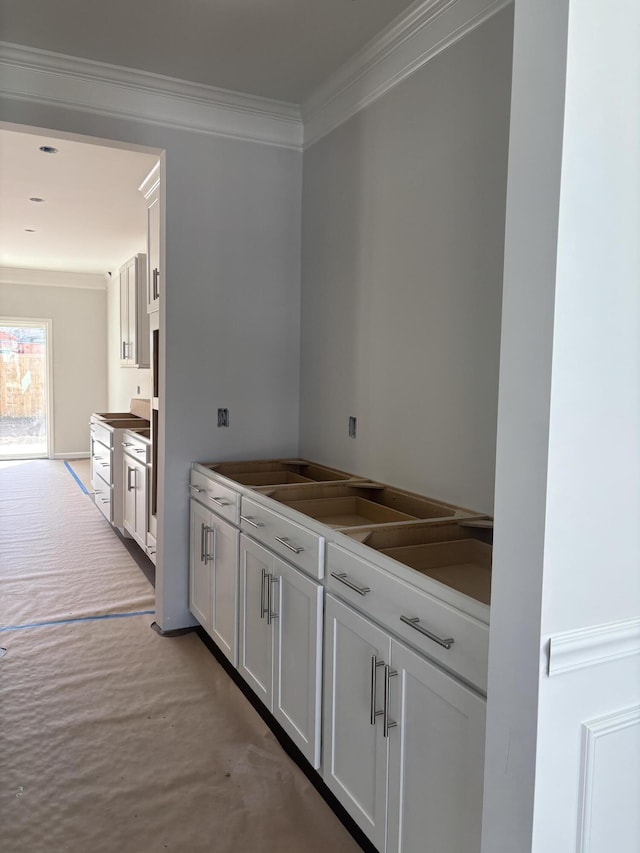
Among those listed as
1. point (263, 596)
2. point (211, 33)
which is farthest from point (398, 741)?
point (211, 33)

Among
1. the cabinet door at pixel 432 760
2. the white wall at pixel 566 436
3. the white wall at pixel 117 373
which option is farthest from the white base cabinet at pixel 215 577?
the white wall at pixel 117 373

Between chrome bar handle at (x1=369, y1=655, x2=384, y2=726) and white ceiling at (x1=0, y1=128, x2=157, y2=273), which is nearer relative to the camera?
chrome bar handle at (x1=369, y1=655, x2=384, y2=726)

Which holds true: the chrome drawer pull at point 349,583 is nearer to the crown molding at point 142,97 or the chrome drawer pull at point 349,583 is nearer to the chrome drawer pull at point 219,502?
the chrome drawer pull at point 219,502

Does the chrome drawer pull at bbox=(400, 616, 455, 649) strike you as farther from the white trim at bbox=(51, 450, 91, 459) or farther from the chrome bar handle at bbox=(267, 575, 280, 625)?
the white trim at bbox=(51, 450, 91, 459)

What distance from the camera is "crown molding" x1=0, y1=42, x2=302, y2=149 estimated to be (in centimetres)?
277

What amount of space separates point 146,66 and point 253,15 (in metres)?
0.69

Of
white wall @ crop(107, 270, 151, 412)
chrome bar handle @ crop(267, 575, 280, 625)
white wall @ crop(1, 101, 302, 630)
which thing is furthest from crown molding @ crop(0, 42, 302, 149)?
white wall @ crop(107, 270, 151, 412)

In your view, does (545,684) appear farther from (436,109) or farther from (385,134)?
(385,134)

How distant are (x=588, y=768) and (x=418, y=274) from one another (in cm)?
176

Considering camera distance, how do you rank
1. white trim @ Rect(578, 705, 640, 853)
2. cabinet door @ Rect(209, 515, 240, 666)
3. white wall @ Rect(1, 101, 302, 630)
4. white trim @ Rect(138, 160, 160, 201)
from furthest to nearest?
1. white trim @ Rect(138, 160, 160, 201)
2. white wall @ Rect(1, 101, 302, 630)
3. cabinet door @ Rect(209, 515, 240, 666)
4. white trim @ Rect(578, 705, 640, 853)

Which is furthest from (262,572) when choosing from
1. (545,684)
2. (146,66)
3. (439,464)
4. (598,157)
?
(146,66)

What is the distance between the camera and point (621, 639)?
3.90 ft

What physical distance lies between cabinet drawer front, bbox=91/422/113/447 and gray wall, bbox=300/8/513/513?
2.71 m

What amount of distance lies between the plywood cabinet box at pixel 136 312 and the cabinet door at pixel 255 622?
3781mm
